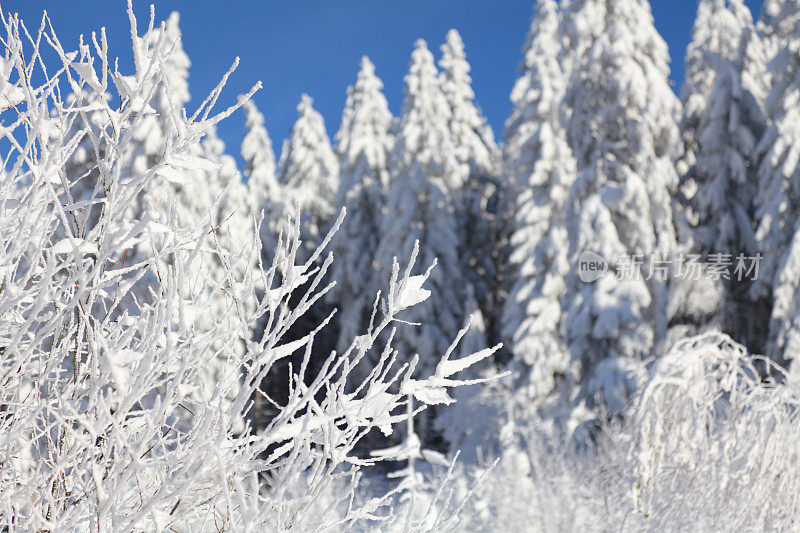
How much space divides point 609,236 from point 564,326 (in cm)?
201

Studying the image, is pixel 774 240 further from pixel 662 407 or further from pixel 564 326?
pixel 662 407

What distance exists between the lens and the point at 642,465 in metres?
4.37

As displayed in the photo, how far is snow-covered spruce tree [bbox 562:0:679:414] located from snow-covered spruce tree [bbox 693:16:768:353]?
869mm

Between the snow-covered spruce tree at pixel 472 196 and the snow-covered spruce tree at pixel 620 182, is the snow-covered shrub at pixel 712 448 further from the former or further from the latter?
the snow-covered spruce tree at pixel 472 196

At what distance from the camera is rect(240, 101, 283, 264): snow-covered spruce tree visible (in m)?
22.1

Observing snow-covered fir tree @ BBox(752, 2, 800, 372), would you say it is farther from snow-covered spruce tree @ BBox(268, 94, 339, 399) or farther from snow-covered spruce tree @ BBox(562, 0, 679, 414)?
snow-covered spruce tree @ BBox(268, 94, 339, 399)

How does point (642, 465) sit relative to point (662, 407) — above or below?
below

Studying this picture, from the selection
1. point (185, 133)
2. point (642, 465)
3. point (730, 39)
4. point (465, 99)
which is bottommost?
point (642, 465)

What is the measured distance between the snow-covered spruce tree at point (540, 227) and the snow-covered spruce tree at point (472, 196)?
5.69 ft

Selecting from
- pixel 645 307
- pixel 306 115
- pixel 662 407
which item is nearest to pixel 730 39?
pixel 645 307

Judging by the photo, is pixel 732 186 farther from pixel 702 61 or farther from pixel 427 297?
pixel 427 297

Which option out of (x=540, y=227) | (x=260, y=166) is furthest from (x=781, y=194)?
(x=260, y=166)

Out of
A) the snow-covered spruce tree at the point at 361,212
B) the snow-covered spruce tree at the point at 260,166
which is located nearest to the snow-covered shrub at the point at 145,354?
the snow-covered spruce tree at the point at 361,212

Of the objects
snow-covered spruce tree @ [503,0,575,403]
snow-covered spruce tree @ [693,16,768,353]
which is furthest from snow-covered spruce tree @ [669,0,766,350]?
snow-covered spruce tree @ [503,0,575,403]
